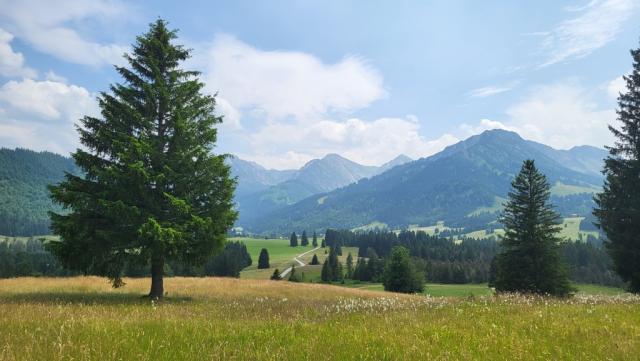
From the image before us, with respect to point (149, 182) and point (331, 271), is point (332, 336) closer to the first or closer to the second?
point (149, 182)

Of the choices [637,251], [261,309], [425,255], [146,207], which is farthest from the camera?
[425,255]

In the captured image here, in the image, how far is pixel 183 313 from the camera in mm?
11797

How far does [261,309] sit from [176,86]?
→ 12242 mm

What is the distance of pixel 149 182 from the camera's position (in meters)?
17.6

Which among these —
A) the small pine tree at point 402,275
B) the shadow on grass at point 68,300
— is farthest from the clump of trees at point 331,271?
the shadow on grass at point 68,300

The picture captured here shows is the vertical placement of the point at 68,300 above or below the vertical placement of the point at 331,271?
above

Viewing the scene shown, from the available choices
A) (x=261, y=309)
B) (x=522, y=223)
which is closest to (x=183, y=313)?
(x=261, y=309)

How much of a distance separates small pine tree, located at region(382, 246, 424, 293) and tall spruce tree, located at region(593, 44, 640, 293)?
4954cm

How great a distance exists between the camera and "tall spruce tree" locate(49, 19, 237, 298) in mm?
16906

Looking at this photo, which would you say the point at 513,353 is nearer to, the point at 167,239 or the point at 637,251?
the point at 167,239

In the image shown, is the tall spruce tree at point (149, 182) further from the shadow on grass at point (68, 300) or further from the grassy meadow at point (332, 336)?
the grassy meadow at point (332, 336)

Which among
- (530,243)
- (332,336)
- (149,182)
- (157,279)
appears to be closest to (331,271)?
(530,243)

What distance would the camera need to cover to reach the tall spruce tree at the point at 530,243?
38.6m

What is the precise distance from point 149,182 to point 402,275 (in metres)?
68.0
